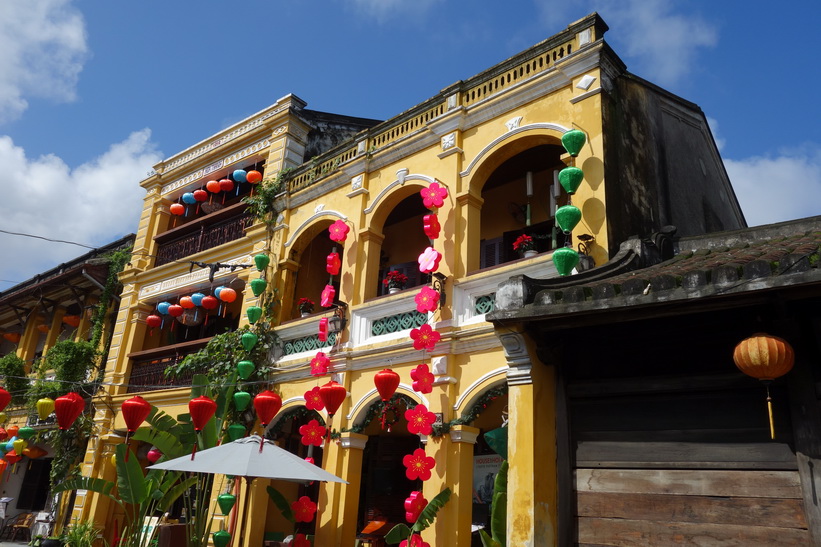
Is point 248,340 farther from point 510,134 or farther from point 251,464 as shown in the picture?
point 510,134

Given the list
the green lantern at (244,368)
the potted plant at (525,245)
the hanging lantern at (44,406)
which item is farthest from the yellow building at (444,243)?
the hanging lantern at (44,406)

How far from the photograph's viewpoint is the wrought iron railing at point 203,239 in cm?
1402

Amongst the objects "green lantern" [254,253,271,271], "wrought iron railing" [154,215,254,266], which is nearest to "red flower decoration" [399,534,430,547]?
"green lantern" [254,253,271,271]

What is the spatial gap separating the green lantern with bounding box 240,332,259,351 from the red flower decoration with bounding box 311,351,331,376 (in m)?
1.64

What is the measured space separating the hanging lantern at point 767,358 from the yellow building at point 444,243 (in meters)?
1.61

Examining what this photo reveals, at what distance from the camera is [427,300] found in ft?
29.4

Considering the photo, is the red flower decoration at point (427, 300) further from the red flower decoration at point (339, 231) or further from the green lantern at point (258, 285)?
the green lantern at point (258, 285)

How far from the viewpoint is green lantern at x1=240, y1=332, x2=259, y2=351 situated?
11414 millimetres

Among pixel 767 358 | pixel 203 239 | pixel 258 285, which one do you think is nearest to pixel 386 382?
pixel 258 285

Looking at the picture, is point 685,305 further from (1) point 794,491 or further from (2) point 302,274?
(2) point 302,274

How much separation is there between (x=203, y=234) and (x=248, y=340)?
4460 millimetres

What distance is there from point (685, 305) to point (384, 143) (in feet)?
25.5


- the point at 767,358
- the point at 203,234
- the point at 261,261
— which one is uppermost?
the point at 203,234

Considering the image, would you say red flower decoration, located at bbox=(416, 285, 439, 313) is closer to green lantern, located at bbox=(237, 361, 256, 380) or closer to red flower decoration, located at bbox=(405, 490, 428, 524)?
red flower decoration, located at bbox=(405, 490, 428, 524)
